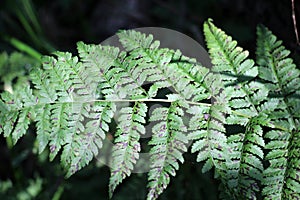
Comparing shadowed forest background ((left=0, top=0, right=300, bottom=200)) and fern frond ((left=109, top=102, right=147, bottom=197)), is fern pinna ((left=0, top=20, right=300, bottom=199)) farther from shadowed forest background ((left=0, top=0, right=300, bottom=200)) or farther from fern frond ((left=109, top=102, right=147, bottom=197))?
shadowed forest background ((left=0, top=0, right=300, bottom=200))

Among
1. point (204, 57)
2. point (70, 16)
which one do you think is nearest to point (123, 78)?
point (204, 57)

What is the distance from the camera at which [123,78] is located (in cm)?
169

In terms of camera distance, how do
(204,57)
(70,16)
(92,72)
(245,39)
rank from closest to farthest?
(92,72) < (204,57) < (245,39) < (70,16)

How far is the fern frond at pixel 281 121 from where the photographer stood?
1.51 meters

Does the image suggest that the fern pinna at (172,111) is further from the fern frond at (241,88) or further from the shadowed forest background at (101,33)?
the shadowed forest background at (101,33)

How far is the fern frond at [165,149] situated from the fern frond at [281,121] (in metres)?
0.33

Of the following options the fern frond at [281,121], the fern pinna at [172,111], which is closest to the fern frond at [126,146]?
the fern pinna at [172,111]

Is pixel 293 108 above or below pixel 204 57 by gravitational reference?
below

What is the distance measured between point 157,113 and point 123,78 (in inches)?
8.0

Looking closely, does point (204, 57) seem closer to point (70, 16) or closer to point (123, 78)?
point (123, 78)

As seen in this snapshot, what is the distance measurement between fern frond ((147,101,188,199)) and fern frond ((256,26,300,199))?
1.07 ft

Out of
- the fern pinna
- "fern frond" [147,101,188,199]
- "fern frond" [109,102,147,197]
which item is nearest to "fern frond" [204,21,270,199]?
the fern pinna

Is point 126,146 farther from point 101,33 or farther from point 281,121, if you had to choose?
point 101,33

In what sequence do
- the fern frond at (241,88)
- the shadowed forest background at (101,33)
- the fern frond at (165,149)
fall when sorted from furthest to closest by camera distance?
the shadowed forest background at (101,33), the fern frond at (241,88), the fern frond at (165,149)
